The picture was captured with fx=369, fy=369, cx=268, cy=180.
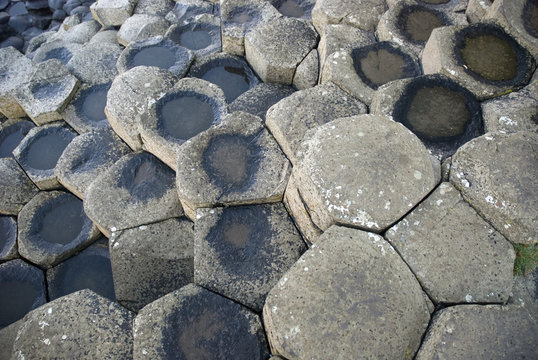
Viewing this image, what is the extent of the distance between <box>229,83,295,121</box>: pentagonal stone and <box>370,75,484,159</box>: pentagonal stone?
0.77 meters

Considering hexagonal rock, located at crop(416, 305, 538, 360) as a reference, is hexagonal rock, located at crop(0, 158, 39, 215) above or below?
below

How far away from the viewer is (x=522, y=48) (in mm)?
2480

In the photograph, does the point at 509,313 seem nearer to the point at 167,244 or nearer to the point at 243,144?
the point at 243,144

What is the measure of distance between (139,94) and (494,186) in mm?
2268

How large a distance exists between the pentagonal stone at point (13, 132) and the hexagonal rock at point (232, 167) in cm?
205

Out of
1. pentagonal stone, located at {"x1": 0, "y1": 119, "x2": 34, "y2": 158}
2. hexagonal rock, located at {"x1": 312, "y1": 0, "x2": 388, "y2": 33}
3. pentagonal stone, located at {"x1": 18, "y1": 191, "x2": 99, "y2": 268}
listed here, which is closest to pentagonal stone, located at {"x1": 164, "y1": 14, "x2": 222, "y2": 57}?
hexagonal rock, located at {"x1": 312, "y1": 0, "x2": 388, "y2": 33}

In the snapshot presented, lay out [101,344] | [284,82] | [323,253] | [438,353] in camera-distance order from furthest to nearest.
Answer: [284,82] → [101,344] → [323,253] → [438,353]

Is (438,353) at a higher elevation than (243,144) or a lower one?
lower

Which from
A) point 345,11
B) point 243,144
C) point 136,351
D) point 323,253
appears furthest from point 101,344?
point 345,11

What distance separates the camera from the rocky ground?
1.62m

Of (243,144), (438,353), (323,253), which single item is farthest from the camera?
(243,144)

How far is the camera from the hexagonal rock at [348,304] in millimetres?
1494

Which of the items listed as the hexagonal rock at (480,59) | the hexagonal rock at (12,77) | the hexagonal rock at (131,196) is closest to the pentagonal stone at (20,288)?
the hexagonal rock at (131,196)

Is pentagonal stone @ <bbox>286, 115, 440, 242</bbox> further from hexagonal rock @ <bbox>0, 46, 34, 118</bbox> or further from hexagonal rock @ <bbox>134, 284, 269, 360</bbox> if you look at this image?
Answer: hexagonal rock @ <bbox>0, 46, 34, 118</bbox>
